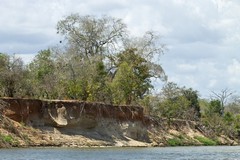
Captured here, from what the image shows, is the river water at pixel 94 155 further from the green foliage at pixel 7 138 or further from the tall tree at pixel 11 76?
the tall tree at pixel 11 76

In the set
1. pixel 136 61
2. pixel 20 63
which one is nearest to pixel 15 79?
pixel 20 63

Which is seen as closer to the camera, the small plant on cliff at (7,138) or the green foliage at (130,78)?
the small plant on cliff at (7,138)

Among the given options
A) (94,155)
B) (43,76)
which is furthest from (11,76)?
(94,155)

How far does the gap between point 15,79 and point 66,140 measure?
822cm

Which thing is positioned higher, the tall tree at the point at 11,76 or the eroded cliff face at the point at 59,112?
the tall tree at the point at 11,76

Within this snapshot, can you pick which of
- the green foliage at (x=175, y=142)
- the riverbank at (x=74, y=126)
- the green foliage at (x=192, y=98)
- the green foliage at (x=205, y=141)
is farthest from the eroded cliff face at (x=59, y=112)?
the green foliage at (x=192, y=98)

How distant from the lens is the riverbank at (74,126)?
57344 millimetres

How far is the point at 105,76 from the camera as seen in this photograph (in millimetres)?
78125

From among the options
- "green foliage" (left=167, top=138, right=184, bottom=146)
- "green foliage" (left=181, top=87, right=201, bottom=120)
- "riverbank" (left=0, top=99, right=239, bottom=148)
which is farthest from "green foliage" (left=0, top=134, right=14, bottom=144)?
"green foliage" (left=181, top=87, right=201, bottom=120)

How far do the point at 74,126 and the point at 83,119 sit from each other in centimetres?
126

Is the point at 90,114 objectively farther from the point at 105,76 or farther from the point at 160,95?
the point at 160,95

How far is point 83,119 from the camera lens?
6438 cm

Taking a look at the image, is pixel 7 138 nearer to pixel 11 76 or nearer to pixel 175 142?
pixel 11 76

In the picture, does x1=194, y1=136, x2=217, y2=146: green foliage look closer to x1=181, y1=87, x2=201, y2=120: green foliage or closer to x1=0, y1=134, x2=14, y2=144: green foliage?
x1=181, y1=87, x2=201, y2=120: green foliage
